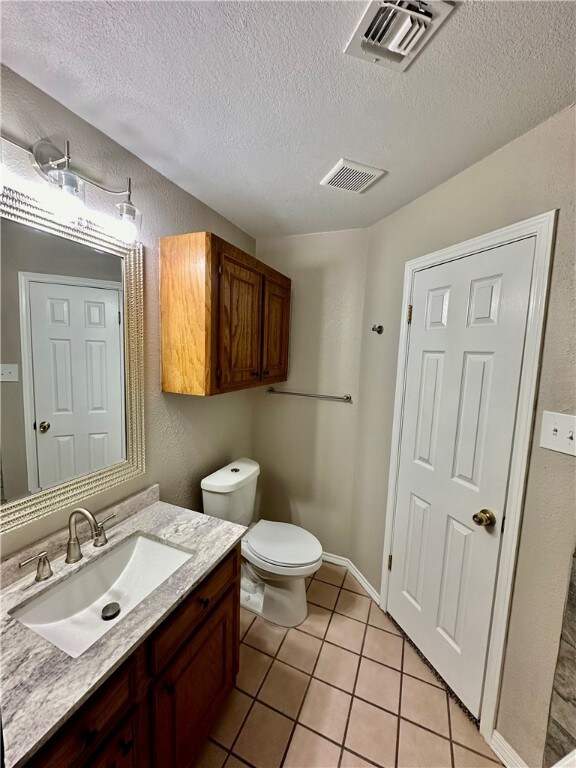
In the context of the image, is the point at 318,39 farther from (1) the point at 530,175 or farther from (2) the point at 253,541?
(2) the point at 253,541

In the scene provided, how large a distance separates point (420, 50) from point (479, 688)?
2234mm

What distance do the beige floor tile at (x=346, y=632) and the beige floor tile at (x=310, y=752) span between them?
1.43 ft

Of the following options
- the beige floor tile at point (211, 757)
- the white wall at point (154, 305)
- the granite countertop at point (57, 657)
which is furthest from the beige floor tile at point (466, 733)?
the white wall at point (154, 305)

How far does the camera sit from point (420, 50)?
0.83m

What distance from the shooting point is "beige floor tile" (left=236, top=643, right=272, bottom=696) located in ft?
4.64

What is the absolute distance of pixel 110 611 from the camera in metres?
1.00

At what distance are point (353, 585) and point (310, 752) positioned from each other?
0.94 meters

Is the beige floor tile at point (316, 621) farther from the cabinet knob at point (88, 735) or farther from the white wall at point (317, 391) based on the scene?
the cabinet knob at point (88, 735)

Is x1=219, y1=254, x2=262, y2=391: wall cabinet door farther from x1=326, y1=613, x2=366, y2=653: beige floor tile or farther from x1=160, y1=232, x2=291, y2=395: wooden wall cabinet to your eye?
x1=326, y1=613, x2=366, y2=653: beige floor tile

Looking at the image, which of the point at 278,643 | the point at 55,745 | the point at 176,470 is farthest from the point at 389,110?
the point at 278,643

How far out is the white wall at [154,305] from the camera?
3.17ft

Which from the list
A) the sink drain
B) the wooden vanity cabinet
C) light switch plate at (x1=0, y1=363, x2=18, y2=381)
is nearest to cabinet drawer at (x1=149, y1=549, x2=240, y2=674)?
the wooden vanity cabinet

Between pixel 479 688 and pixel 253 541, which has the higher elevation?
pixel 253 541

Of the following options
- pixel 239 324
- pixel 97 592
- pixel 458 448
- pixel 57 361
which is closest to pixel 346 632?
pixel 458 448
